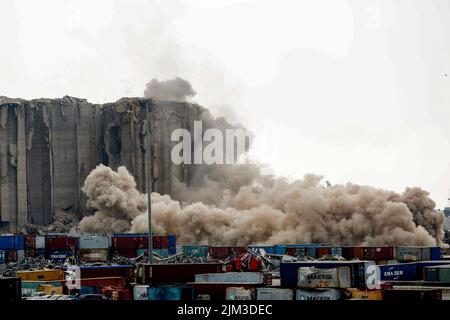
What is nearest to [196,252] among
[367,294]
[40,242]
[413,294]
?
[40,242]

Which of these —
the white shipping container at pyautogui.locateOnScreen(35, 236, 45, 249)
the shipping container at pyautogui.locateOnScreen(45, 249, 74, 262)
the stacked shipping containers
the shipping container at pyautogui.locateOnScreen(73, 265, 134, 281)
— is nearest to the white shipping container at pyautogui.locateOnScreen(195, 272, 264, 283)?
the shipping container at pyautogui.locateOnScreen(73, 265, 134, 281)

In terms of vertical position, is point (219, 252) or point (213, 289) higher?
point (213, 289)

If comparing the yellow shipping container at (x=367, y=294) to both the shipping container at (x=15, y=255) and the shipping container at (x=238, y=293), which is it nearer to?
the shipping container at (x=238, y=293)

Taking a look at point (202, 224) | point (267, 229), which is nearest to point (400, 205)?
point (267, 229)

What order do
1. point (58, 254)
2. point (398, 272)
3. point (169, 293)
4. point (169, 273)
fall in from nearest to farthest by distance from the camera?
point (169, 293) < point (169, 273) < point (398, 272) < point (58, 254)

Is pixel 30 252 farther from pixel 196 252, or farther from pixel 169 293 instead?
pixel 169 293

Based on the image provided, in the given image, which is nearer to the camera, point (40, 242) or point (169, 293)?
point (169, 293)
